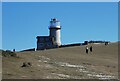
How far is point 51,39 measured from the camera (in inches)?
2958

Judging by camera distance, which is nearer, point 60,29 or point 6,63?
point 6,63

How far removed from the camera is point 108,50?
172ft

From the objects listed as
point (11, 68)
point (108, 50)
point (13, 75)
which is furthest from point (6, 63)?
point (108, 50)

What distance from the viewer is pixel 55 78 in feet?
71.8

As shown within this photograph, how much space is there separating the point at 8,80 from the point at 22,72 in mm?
3141

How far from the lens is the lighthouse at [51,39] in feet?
241

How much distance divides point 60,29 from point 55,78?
57359 millimetres

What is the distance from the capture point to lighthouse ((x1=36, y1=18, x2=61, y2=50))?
73.3 metres

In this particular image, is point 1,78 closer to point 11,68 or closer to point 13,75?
point 13,75

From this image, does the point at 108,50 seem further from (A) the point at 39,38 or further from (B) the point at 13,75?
(B) the point at 13,75

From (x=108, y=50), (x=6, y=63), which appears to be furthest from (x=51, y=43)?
(x=6, y=63)

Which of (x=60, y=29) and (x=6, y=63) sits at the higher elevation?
(x=60, y=29)

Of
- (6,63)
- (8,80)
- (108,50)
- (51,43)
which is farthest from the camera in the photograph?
(51,43)

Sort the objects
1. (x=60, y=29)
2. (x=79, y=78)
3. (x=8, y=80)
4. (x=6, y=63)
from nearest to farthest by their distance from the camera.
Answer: (x=8, y=80) < (x=79, y=78) < (x=6, y=63) < (x=60, y=29)
